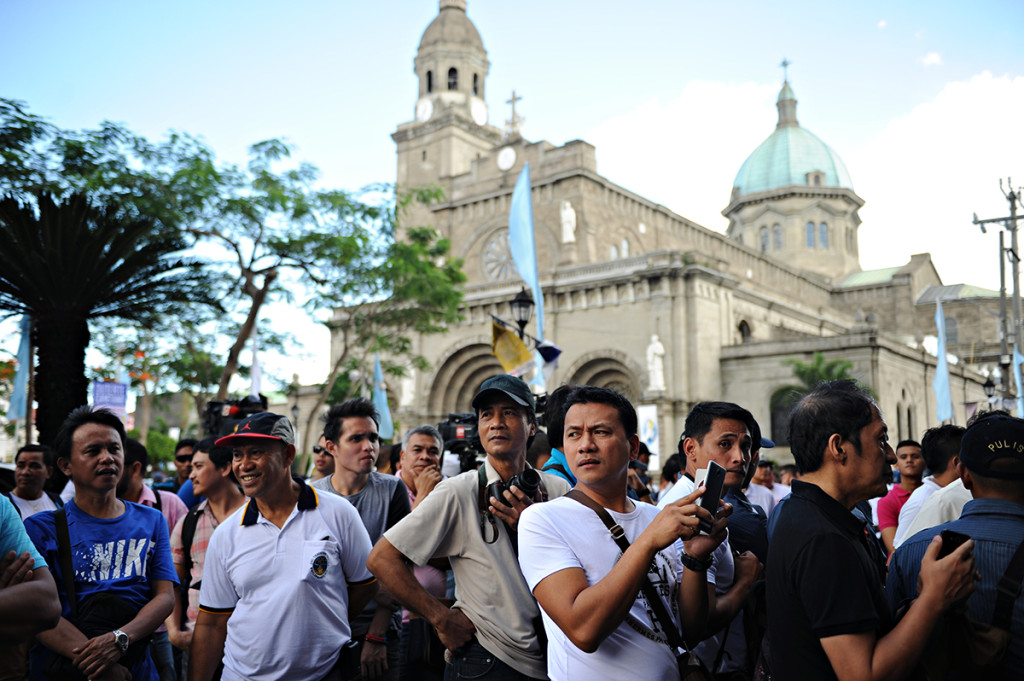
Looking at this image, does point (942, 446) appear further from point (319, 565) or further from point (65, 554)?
point (65, 554)

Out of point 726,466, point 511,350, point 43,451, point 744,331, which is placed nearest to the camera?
point 726,466

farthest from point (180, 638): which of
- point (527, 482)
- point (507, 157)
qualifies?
point (507, 157)

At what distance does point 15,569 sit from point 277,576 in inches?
54.0

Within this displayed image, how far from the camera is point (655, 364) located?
35.7 m

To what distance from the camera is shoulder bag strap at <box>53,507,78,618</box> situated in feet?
14.1

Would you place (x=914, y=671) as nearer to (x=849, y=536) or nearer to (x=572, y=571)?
(x=849, y=536)

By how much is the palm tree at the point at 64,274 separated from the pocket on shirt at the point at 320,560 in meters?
5.91

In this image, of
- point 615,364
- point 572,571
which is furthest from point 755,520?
point 615,364

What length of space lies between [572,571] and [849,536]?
0.93 m

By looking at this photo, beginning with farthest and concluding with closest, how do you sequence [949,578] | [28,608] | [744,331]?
[744,331] < [28,608] < [949,578]

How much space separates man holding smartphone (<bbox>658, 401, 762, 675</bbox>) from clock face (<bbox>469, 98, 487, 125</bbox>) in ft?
154

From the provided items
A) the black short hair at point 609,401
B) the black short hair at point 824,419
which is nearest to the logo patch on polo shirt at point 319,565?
the black short hair at point 609,401

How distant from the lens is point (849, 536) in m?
2.93

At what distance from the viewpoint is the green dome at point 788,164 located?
62000mm
